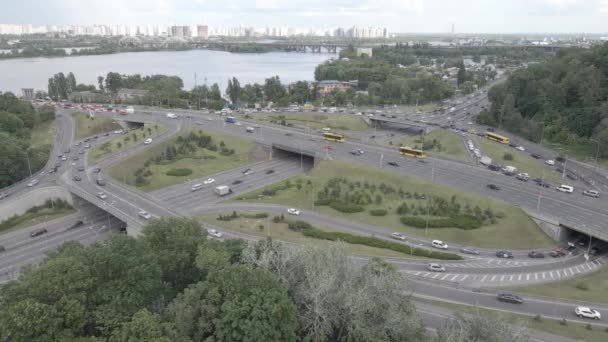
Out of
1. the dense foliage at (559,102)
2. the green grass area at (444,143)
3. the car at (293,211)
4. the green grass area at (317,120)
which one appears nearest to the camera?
the car at (293,211)

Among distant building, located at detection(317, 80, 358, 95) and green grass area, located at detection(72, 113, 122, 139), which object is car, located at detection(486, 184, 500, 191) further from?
distant building, located at detection(317, 80, 358, 95)

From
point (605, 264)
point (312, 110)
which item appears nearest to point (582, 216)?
point (605, 264)

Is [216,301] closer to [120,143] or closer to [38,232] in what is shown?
[38,232]

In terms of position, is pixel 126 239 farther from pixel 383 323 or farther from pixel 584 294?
pixel 584 294

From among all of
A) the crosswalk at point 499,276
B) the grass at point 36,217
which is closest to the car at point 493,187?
the crosswalk at point 499,276

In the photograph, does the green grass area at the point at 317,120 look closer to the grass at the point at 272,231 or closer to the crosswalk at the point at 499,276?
the grass at the point at 272,231

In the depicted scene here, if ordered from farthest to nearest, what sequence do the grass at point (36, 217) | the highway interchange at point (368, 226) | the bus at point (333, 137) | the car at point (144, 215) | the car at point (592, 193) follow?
the bus at point (333, 137) → the grass at point (36, 217) → the car at point (592, 193) → the car at point (144, 215) → the highway interchange at point (368, 226)
